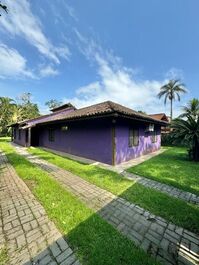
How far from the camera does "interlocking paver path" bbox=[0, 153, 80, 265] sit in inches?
99.4

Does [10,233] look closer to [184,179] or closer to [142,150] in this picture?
[184,179]

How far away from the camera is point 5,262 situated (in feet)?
8.06

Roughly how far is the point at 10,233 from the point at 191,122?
35.8 feet

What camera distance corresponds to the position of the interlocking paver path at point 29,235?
2.53 meters

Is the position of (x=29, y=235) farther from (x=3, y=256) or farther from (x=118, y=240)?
(x=118, y=240)

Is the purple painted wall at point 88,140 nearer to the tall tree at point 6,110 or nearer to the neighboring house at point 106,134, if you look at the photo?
the neighboring house at point 106,134

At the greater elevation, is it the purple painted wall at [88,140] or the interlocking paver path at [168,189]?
the purple painted wall at [88,140]

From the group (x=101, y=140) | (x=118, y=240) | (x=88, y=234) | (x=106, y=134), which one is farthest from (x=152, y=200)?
(x=101, y=140)

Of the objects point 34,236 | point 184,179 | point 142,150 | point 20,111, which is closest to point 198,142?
point 142,150

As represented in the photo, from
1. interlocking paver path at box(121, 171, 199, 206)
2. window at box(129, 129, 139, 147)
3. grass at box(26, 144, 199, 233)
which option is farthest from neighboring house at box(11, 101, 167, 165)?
grass at box(26, 144, 199, 233)

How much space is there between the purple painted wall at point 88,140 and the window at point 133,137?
1.94m

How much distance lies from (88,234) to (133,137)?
812 centimetres

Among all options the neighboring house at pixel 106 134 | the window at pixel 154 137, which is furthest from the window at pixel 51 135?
the window at pixel 154 137

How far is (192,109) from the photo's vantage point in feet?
36.5
